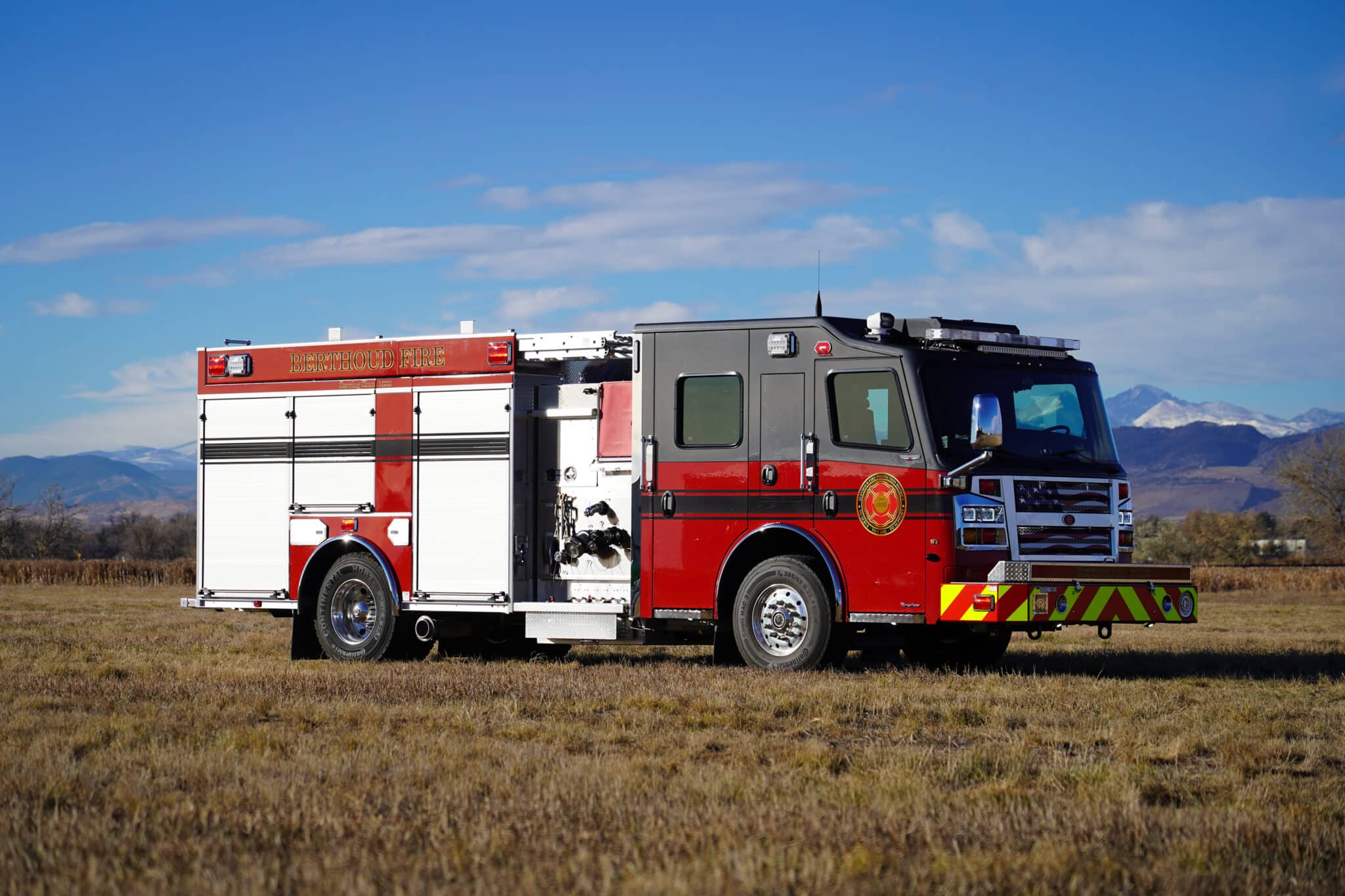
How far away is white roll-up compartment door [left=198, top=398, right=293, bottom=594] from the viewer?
17.0 m

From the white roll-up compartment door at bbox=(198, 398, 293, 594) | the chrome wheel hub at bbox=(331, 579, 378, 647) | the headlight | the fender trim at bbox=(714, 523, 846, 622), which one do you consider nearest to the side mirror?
the headlight

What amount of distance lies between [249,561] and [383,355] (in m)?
2.78

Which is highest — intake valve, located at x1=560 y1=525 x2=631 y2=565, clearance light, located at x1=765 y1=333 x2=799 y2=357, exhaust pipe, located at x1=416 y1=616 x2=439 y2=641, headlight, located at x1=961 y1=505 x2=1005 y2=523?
clearance light, located at x1=765 y1=333 x2=799 y2=357

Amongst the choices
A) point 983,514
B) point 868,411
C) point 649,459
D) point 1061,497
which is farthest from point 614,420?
point 1061,497

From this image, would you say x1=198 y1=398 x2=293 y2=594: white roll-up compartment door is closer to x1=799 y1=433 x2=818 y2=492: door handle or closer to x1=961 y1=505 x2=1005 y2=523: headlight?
x1=799 y1=433 x2=818 y2=492: door handle

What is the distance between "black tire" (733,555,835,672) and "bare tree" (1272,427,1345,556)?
84596mm

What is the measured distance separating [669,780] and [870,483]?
19.9 feet

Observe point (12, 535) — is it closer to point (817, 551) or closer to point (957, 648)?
point (957, 648)

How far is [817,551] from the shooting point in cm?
1401

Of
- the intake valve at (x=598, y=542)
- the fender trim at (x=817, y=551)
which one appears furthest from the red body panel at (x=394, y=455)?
the fender trim at (x=817, y=551)

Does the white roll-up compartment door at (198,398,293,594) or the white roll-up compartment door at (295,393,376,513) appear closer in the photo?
the white roll-up compartment door at (295,393,376,513)

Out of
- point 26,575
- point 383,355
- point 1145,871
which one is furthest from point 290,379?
point 26,575

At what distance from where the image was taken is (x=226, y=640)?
1923cm

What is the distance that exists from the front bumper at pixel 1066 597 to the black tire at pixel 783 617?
1.16 m
